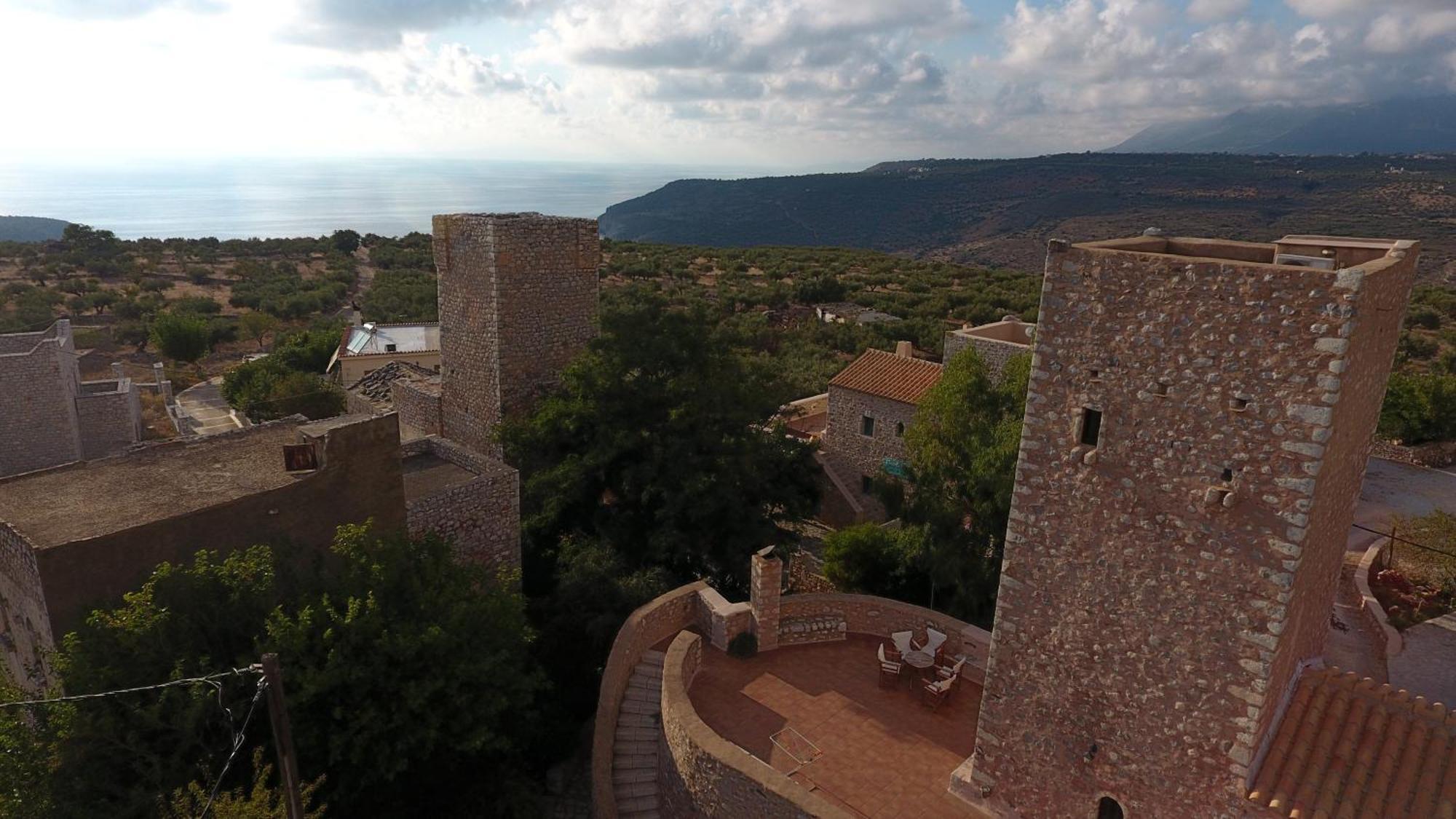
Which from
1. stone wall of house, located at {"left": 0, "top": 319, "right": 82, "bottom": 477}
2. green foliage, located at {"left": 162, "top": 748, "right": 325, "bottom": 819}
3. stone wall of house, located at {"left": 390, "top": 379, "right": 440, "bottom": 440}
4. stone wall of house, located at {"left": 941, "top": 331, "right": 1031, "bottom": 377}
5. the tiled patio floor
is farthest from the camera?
stone wall of house, located at {"left": 941, "top": 331, "right": 1031, "bottom": 377}

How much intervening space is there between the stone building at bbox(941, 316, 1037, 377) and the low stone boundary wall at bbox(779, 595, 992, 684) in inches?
296

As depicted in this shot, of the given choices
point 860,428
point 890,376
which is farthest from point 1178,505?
point 860,428

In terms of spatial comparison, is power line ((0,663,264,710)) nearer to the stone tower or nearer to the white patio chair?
the stone tower

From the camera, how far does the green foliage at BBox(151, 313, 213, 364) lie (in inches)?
1242

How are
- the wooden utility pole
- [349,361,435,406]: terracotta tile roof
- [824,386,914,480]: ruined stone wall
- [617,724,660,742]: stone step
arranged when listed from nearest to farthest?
1. the wooden utility pole
2. [617,724,660,742]: stone step
3. [824,386,914,480]: ruined stone wall
4. [349,361,435,406]: terracotta tile roof

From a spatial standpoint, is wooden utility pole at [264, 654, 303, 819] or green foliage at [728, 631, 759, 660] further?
green foliage at [728, 631, 759, 660]

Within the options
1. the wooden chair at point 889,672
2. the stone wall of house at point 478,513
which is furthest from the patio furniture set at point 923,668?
the stone wall of house at point 478,513

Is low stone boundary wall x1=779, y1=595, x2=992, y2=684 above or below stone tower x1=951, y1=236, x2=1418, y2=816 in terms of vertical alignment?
below

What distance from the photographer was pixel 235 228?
12175cm

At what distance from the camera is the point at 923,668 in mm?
10570

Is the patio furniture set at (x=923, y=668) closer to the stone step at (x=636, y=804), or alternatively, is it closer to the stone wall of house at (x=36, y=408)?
the stone step at (x=636, y=804)

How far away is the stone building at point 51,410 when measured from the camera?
16359 mm

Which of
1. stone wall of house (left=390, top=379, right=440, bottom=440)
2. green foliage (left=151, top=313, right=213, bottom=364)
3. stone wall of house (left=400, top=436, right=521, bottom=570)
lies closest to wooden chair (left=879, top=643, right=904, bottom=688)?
stone wall of house (left=400, top=436, right=521, bottom=570)

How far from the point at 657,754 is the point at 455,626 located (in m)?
2.97
